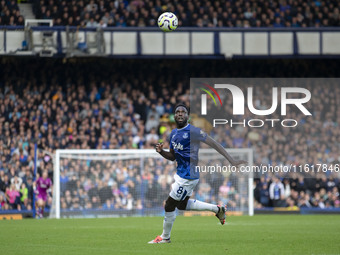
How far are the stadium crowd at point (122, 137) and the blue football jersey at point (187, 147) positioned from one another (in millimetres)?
11339

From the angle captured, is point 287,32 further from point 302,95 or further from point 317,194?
point 317,194

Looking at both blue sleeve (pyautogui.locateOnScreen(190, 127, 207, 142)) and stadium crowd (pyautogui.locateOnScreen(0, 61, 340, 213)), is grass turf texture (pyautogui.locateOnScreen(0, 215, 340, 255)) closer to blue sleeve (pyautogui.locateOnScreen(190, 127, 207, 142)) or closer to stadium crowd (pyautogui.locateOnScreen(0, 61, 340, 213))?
blue sleeve (pyautogui.locateOnScreen(190, 127, 207, 142))

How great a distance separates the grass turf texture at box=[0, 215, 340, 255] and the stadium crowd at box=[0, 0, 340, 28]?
637 inches

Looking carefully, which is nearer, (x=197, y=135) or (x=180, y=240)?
(x=197, y=135)

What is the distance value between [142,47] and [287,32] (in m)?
6.37

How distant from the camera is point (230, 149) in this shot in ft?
81.4

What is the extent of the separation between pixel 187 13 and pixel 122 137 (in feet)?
24.1

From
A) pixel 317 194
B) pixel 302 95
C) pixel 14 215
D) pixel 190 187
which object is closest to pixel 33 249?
pixel 190 187

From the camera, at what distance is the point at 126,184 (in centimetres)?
2428

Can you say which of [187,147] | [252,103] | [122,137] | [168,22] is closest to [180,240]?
[187,147]

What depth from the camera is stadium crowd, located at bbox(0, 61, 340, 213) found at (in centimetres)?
2414

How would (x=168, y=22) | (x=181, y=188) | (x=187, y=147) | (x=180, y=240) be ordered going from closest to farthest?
(x=181, y=188) → (x=187, y=147) → (x=180, y=240) → (x=168, y=22)

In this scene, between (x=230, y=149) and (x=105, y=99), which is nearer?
(x=230, y=149)

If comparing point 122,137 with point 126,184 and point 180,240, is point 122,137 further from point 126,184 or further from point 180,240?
point 180,240
